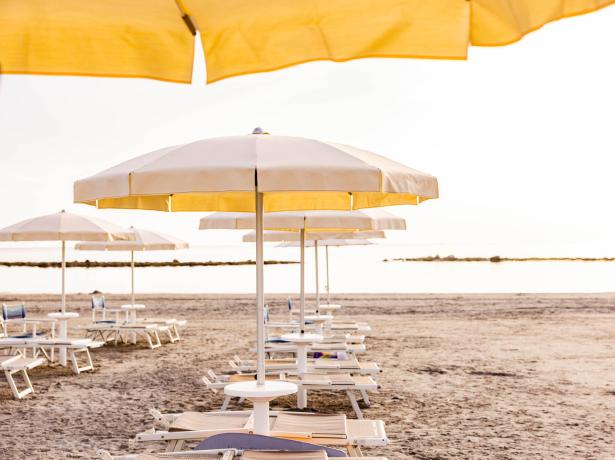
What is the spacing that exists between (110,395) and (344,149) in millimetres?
5460

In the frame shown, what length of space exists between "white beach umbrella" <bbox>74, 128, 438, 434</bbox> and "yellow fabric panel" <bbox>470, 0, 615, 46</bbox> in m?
1.73

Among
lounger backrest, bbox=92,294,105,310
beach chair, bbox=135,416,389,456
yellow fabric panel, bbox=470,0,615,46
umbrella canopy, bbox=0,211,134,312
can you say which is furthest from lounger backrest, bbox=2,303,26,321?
yellow fabric panel, bbox=470,0,615,46

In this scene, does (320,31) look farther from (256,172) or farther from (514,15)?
(256,172)

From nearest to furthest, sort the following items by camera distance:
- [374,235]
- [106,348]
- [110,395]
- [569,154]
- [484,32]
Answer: [484,32] → [110,395] → [374,235] → [106,348] → [569,154]

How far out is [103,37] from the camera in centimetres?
240

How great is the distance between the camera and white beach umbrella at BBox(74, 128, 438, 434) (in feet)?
12.8

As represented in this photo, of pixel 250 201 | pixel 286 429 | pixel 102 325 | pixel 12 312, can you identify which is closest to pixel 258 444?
pixel 286 429

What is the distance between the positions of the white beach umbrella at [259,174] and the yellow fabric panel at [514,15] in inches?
68.2

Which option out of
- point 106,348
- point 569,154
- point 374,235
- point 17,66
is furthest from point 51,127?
point 17,66

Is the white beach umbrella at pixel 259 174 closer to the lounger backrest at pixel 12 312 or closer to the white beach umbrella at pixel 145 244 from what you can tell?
the lounger backrest at pixel 12 312

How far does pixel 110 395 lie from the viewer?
27.8 ft

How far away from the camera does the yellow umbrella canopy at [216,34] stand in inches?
88.0

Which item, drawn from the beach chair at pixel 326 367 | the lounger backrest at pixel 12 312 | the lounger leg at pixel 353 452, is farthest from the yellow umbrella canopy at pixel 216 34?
the lounger backrest at pixel 12 312

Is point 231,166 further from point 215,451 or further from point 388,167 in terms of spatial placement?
point 215,451
